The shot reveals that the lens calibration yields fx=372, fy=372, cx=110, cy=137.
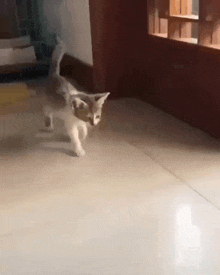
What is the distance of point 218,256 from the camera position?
1.05 meters

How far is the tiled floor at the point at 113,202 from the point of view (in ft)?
3.50

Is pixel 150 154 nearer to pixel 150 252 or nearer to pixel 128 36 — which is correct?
pixel 150 252

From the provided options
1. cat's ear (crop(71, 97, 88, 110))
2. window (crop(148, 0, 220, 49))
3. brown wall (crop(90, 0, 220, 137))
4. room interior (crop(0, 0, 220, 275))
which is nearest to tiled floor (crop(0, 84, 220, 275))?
room interior (crop(0, 0, 220, 275))

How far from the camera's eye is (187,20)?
2.03 meters

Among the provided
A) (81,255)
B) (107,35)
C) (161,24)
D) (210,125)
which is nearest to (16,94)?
(107,35)

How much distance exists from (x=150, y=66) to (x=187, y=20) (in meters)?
0.54

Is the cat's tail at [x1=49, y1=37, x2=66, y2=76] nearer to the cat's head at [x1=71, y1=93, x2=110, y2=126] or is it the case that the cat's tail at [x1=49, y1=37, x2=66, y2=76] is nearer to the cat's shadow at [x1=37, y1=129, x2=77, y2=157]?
the cat's shadow at [x1=37, y1=129, x2=77, y2=157]

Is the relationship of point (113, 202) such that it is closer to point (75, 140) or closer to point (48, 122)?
point (75, 140)

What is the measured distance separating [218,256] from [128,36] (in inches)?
76.7

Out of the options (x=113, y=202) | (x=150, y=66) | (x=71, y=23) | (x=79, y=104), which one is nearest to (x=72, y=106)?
(x=79, y=104)

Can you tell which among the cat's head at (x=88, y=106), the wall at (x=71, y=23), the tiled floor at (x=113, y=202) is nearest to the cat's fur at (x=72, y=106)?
the cat's head at (x=88, y=106)

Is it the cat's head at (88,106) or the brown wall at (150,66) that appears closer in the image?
the cat's head at (88,106)

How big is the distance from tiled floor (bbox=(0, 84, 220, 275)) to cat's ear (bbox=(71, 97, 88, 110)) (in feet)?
0.88

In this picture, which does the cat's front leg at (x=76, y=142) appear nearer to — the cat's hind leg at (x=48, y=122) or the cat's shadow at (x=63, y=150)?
the cat's shadow at (x=63, y=150)
